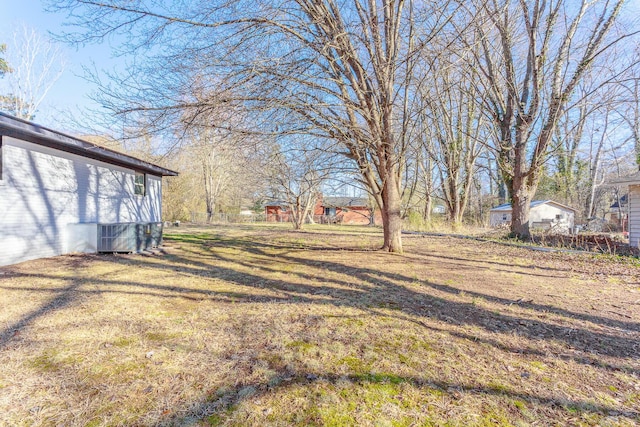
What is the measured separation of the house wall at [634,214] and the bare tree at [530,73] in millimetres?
2544

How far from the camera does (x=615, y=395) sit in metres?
2.08

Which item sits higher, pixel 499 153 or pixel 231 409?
pixel 499 153

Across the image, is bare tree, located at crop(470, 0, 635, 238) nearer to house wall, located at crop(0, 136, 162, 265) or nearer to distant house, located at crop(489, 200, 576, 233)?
house wall, located at crop(0, 136, 162, 265)

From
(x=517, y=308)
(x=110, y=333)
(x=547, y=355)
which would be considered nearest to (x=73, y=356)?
(x=110, y=333)

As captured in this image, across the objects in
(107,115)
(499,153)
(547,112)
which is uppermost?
(547,112)

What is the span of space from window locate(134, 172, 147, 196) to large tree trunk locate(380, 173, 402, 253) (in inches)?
380

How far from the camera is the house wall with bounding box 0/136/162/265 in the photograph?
6715 mm

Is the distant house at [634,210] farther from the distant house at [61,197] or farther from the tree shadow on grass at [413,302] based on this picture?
the distant house at [61,197]

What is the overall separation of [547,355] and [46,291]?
6.68 m

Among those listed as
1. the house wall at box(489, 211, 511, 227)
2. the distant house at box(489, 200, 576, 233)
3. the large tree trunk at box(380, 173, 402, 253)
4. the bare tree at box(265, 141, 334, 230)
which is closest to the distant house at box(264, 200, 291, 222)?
the bare tree at box(265, 141, 334, 230)

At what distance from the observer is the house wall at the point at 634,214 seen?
8953mm

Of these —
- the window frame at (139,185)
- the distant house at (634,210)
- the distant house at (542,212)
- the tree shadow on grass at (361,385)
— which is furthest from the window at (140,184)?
A: the distant house at (542,212)

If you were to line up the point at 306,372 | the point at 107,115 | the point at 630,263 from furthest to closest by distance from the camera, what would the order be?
the point at 630,263 < the point at 107,115 < the point at 306,372

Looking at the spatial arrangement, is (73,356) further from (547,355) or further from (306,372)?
(547,355)
